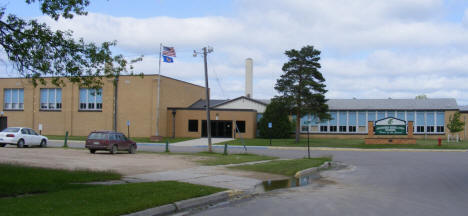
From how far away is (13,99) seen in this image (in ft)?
185

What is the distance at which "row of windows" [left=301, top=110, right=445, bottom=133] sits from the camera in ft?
185

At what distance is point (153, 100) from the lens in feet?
166

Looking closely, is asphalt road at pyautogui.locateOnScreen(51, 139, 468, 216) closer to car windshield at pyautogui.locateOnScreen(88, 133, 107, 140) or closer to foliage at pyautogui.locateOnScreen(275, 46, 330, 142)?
car windshield at pyautogui.locateOnScreen(88, 133, 107, 140)

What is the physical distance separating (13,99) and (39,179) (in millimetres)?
49870

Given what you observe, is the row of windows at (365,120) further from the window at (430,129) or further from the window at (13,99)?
the window at (13,99)

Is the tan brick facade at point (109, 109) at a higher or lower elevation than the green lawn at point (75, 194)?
higher

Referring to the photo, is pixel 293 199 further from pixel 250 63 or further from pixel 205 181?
pixel 250 63

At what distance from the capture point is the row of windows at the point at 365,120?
5650 centimetres

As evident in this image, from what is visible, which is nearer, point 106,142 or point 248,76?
point 106,142

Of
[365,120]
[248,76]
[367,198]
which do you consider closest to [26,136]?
[367,198]

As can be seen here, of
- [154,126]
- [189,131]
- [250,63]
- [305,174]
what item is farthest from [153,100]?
[305,174]

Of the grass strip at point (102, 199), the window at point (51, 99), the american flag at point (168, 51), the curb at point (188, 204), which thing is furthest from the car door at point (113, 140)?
the window at point (51, 99)

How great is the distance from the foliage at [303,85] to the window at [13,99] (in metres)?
32.7

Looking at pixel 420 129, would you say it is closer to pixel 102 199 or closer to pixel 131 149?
pixel 131 149
